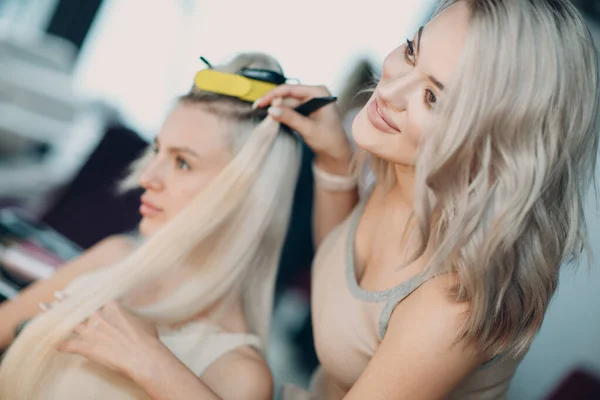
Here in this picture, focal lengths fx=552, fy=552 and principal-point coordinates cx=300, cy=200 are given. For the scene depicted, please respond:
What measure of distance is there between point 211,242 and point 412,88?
0.50 metres

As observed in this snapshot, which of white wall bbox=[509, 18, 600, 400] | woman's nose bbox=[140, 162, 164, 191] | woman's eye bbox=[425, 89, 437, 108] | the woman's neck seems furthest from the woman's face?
white wall bbox=[509, 18, 600, 400]

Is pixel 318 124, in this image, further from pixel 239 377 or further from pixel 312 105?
pixel 239 377

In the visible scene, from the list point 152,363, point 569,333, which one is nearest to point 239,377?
point 152,363

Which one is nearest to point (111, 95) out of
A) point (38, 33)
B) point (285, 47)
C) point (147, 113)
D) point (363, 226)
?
point (147, 113)

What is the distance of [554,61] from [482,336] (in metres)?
0.37

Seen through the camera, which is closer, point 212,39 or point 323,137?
point 323,137

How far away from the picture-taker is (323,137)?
1046mm

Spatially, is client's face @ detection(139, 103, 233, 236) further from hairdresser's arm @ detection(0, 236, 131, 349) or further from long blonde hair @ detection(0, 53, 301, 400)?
hairdresser's arm @ detection(0, 236, 131, 349)

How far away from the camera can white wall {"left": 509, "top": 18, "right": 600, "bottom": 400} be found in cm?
113

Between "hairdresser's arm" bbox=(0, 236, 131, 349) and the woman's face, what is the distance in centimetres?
70

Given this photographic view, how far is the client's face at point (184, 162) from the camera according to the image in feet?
3.39

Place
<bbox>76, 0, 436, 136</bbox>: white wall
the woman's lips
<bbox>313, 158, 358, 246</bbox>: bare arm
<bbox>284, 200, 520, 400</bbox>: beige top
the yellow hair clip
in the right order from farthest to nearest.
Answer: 1. <bbox>76, 0, 436, 136</bbox>: white wall
2. <bbox>313, 158, 358, 246</bbox>: bare arm
3. the yellow hair clip
4. <bbox>284, 200, 520, 400</bbox>: beige top
5. the woman's lips

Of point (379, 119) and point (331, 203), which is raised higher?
point (379, 119)

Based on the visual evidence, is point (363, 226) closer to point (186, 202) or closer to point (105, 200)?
point (186, 202)
